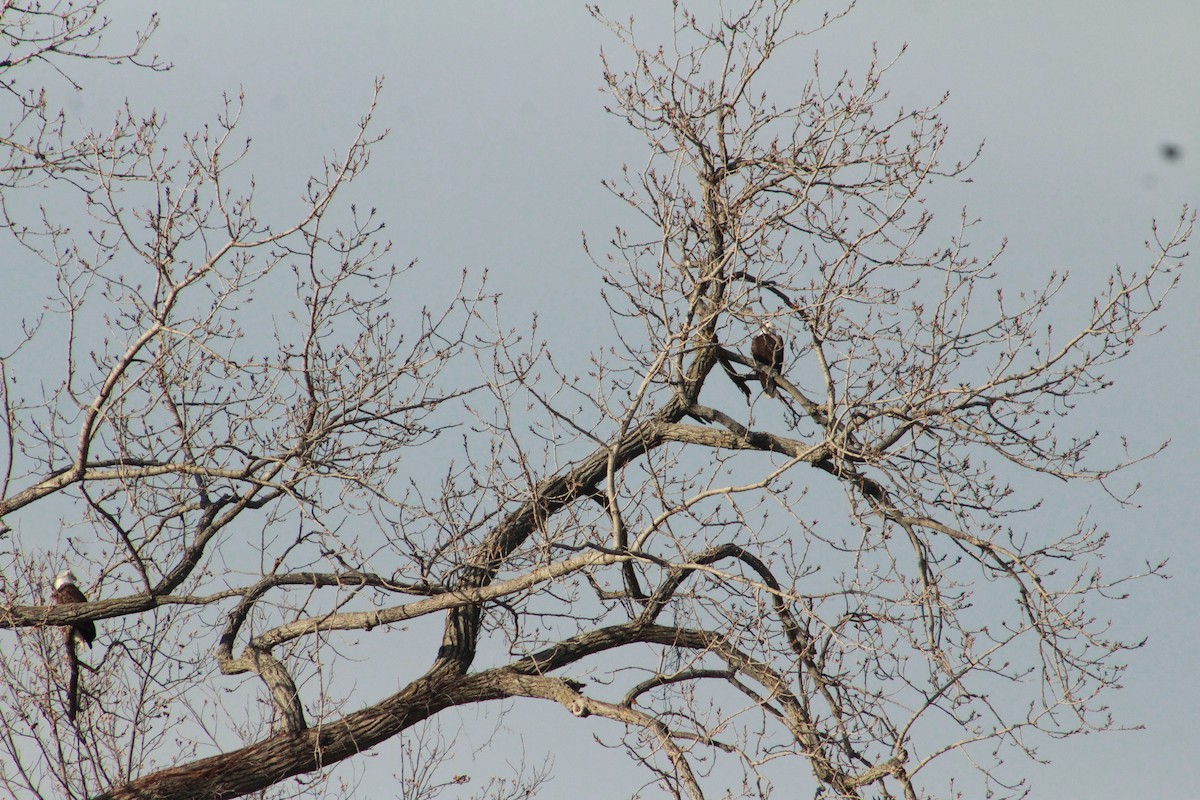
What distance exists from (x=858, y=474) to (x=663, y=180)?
202 cm

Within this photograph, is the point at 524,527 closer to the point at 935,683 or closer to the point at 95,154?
the point at 935,683

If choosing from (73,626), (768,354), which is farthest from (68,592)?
(768,354)

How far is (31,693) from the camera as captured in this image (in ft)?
33.2

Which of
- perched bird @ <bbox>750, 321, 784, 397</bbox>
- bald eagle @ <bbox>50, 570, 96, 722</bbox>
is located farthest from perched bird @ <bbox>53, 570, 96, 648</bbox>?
perched bird @ <bbox>750, 321, 784, 397</bbox>

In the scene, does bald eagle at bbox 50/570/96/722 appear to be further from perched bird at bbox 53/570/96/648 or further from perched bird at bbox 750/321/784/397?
perched bird at bbox 750/321/784/397

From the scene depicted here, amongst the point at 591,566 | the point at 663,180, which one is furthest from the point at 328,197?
the point at 591,566

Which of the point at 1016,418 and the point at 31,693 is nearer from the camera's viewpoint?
the point at 1016,418

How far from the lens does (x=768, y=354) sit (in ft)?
25.1

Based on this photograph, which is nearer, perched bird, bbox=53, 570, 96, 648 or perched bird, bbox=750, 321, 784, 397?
perched bird, bbox=750, 321, 784, 397

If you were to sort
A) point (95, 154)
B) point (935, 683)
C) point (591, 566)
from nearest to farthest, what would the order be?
point (935, 683)
point (591, 566)
point (95, 154)

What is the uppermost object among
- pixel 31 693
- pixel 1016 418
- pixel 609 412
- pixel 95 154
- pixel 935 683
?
pixel 95 154

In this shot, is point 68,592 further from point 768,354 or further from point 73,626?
point 768,354

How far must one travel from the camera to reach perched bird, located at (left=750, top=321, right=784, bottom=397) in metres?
7.28

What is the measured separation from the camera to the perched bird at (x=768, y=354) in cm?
728
